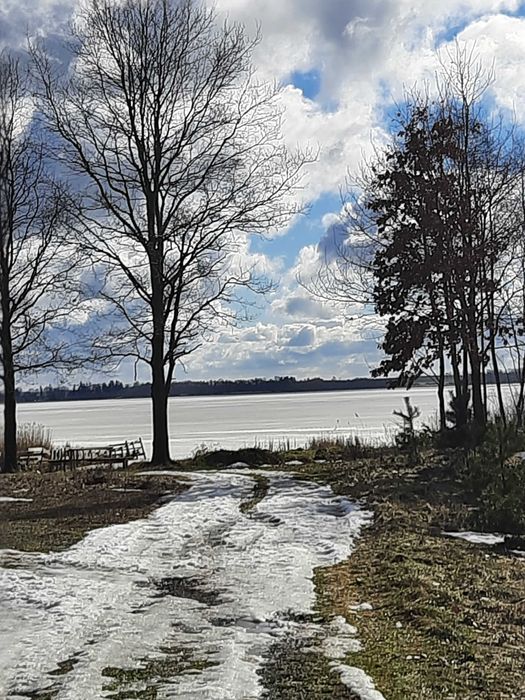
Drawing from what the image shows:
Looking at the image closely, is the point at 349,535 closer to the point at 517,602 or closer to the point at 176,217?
the point at 517,602

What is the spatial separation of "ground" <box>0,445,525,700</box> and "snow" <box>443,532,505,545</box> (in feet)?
0.79

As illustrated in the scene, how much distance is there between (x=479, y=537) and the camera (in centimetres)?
1093

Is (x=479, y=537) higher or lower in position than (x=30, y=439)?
lower

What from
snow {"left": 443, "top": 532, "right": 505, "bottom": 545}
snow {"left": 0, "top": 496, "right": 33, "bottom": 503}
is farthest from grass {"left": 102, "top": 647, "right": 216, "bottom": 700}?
snow {"left": 0, "top": 496, "right": 33, "bottom": 503}

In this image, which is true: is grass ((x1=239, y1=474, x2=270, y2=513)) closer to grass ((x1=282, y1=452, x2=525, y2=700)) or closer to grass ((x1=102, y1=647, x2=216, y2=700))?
grass ((x1=282, y1=452, x2=525, y2=700))

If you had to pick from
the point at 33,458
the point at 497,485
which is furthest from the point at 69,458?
the point at 497,485

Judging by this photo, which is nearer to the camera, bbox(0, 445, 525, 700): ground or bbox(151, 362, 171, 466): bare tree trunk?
bbox(0, 445, 525, 700): ground

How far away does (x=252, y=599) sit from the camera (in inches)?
296

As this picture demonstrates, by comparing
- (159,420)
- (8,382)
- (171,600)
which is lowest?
(171,600)

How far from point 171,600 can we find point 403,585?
2189 mm

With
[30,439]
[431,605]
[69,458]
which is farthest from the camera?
[30,439]

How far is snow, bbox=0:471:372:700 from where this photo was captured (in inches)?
211

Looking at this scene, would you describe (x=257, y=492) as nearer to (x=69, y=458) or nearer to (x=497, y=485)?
(x=497, y=485)

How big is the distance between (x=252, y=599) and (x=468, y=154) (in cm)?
1856
